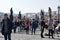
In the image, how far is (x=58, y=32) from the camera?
2336cm

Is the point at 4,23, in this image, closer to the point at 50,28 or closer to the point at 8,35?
the point at 8,35

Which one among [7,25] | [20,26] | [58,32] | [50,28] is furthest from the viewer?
[20,26]

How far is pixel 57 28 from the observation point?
23453mm

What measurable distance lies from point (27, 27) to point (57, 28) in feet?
10.1

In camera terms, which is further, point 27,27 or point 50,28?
point 27,27

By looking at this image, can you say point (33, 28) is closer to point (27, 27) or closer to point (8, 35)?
point (27, 27)

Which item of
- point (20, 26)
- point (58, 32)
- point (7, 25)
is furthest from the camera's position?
point (20, 26)

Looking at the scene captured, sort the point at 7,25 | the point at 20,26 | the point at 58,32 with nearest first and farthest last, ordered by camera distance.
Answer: the point at 7,25, the point at 58,32, the point at 20,26

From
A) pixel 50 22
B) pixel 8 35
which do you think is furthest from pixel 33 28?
pixel 8 35

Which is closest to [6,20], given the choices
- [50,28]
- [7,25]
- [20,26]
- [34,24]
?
[7,25]

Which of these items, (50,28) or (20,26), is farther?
(20,26)

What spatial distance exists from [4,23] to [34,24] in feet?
33.7

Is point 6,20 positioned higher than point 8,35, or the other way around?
point 6,20

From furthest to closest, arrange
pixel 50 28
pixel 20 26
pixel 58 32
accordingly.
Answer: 1. pixel 20 26
2. pixel 58 32
3. pixel 50 28
